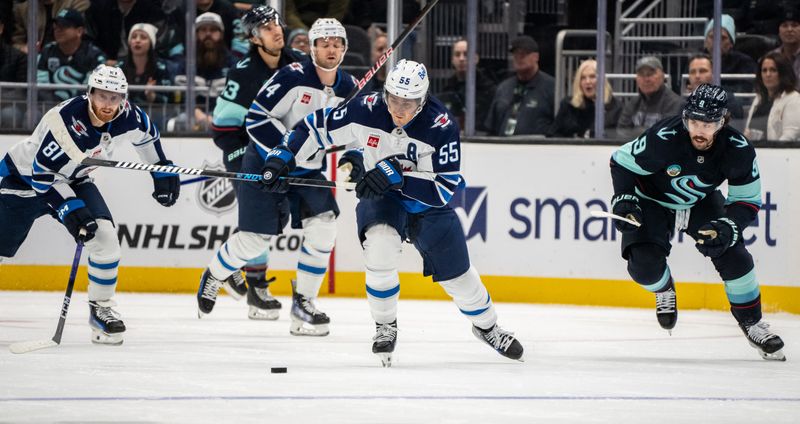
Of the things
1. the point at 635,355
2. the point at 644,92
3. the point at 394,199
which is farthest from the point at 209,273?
the point at 644,92

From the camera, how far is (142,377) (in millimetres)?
4320

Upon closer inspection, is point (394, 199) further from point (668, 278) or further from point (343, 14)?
point (343, 14)

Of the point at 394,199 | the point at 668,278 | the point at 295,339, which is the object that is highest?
the point at 394,199

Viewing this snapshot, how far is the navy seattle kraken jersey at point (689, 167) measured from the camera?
483cm

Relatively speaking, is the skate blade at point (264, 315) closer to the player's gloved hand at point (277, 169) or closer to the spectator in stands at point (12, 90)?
the player's gloved hand at point (277, 169)

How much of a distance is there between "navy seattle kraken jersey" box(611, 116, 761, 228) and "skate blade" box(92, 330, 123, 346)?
2.11 m

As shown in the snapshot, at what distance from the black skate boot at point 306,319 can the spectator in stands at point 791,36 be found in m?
2.87

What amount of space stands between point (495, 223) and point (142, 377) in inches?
122

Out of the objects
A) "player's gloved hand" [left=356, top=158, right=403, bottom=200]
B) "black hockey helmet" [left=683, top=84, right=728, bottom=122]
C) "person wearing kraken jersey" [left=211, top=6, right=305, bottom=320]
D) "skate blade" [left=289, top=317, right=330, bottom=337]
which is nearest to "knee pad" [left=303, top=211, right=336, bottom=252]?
"skate blade" [left=289, top=317, right=330, bottom=337]

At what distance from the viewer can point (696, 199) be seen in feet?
16.5

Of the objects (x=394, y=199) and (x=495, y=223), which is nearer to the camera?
(x=394, y=199)

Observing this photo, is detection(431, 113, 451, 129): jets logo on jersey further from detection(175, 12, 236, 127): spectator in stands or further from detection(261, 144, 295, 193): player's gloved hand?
detection(175, 12, 236, 127): spectator in stands

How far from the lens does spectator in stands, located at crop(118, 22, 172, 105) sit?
294 inches

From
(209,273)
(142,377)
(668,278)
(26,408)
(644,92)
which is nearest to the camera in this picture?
(26,408)
